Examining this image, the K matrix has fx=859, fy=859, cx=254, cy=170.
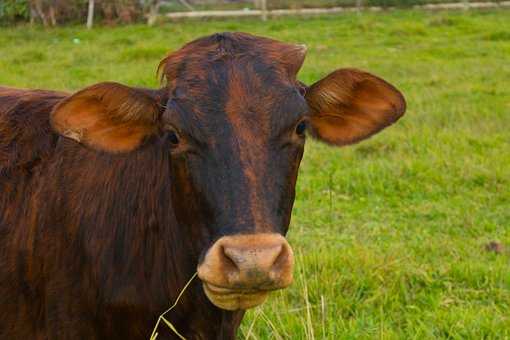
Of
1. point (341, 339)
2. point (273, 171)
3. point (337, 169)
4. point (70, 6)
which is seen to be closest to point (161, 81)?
point (273, 171)

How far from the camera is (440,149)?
25.1ft

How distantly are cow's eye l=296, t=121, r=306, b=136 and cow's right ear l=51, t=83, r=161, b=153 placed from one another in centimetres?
51

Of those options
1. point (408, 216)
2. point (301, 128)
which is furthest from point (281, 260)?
point (408, 216)

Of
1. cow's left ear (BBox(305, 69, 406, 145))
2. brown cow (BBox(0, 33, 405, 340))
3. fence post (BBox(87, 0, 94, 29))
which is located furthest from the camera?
fence post (BBox(87, 0, 94, 29))

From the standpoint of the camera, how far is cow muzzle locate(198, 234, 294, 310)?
2441 millimetres

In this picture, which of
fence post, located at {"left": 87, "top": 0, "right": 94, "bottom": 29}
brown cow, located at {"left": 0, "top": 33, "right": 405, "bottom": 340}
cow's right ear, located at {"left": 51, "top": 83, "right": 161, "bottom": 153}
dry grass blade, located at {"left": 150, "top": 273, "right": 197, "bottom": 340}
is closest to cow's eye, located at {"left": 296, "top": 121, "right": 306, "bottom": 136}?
brown cow, located at {"left": 0, "top": 33, "right": 405, "bottom": 340}

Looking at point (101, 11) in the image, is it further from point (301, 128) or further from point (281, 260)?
point (281, 260)

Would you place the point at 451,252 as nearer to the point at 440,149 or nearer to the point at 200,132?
the point at 440,149

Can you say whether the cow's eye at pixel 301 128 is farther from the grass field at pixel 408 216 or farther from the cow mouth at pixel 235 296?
the grass field at pixel 408 216

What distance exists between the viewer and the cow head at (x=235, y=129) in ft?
8.33

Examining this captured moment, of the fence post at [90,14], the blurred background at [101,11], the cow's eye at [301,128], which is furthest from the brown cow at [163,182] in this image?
the blurred background at [101,11]

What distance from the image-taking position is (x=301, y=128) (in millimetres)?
2949

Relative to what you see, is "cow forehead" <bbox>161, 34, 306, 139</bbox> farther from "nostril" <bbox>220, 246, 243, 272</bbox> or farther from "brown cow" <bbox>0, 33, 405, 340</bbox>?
"nostril" <bbox>220, 246, 243, 272</bbox>

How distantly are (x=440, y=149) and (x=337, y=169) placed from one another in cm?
102
